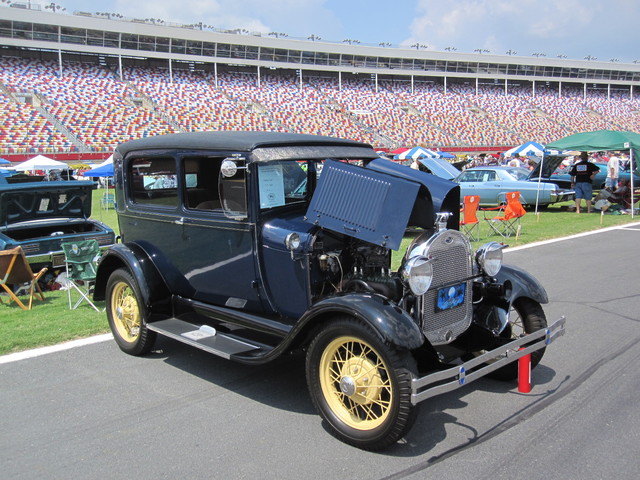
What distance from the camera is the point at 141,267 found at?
4926 mm

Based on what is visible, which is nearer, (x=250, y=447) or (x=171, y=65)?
(x=250, y=447)

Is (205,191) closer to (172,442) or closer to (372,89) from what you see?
(172,442)

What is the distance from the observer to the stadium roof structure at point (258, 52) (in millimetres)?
42750

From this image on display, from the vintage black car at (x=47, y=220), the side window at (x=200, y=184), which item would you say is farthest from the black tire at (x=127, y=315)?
the vintage black car at (x=47, y=220)

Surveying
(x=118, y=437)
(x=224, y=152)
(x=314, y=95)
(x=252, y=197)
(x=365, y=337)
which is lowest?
(x=118, y=437)

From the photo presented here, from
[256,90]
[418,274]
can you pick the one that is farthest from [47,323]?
[256,90]

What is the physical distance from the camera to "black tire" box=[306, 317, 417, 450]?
3186 mm

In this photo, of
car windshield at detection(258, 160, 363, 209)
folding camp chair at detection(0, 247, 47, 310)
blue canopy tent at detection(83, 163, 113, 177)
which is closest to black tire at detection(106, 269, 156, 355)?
car windshield at detection(258, 160, 363, 209)

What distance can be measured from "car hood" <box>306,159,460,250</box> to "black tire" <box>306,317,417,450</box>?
67 cm

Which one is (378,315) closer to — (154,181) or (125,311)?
(154,181)

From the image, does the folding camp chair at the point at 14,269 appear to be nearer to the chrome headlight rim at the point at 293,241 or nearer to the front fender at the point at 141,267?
the front fender at the point at 141,267

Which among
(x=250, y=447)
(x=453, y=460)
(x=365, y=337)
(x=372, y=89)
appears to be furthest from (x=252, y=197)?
(x=372, y=89)

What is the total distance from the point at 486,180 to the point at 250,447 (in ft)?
51.4

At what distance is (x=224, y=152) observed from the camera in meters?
4.29
